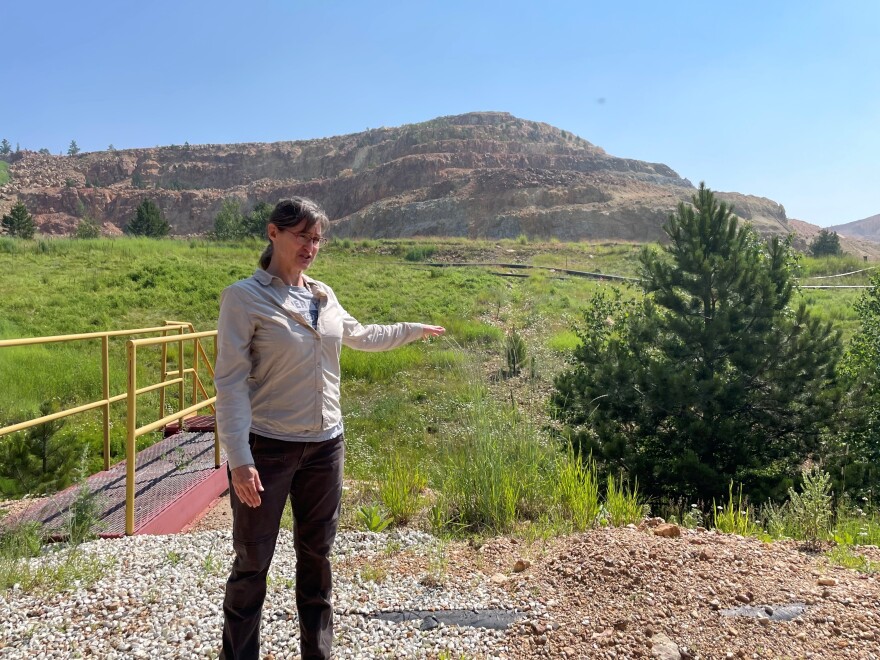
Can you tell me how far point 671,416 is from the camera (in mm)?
7973

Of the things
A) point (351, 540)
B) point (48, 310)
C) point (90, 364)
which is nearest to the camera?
point (351, 540)

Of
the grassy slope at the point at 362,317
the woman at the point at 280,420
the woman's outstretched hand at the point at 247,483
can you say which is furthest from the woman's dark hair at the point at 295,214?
the grassy slope at the point at 362,317

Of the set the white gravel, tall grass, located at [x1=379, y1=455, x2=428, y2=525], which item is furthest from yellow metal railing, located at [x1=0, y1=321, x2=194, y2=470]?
tall grass, located at [x1=379, y1=455, x2=428, y2=525]

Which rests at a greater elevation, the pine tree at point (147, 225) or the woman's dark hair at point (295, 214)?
the pine tree at point (147, 225)

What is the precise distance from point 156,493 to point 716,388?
6357 mm

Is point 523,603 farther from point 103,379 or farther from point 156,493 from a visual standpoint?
point 103,379

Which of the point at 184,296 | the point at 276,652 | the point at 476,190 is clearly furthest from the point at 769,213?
the point at 276,652

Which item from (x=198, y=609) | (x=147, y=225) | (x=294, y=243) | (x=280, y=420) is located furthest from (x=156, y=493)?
(x=147, y=225)

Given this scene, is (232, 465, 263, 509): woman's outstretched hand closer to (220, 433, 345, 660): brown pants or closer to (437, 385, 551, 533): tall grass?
(220, 433, 345, 660): brown pants

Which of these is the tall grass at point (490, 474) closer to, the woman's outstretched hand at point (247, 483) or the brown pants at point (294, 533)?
the brown pants at point (294, 533)

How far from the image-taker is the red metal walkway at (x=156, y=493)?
4.42m

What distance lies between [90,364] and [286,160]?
384 feet

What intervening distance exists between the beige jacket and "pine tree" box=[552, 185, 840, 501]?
5324 mm

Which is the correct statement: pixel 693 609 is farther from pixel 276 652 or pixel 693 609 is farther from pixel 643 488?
pixel 643 488
